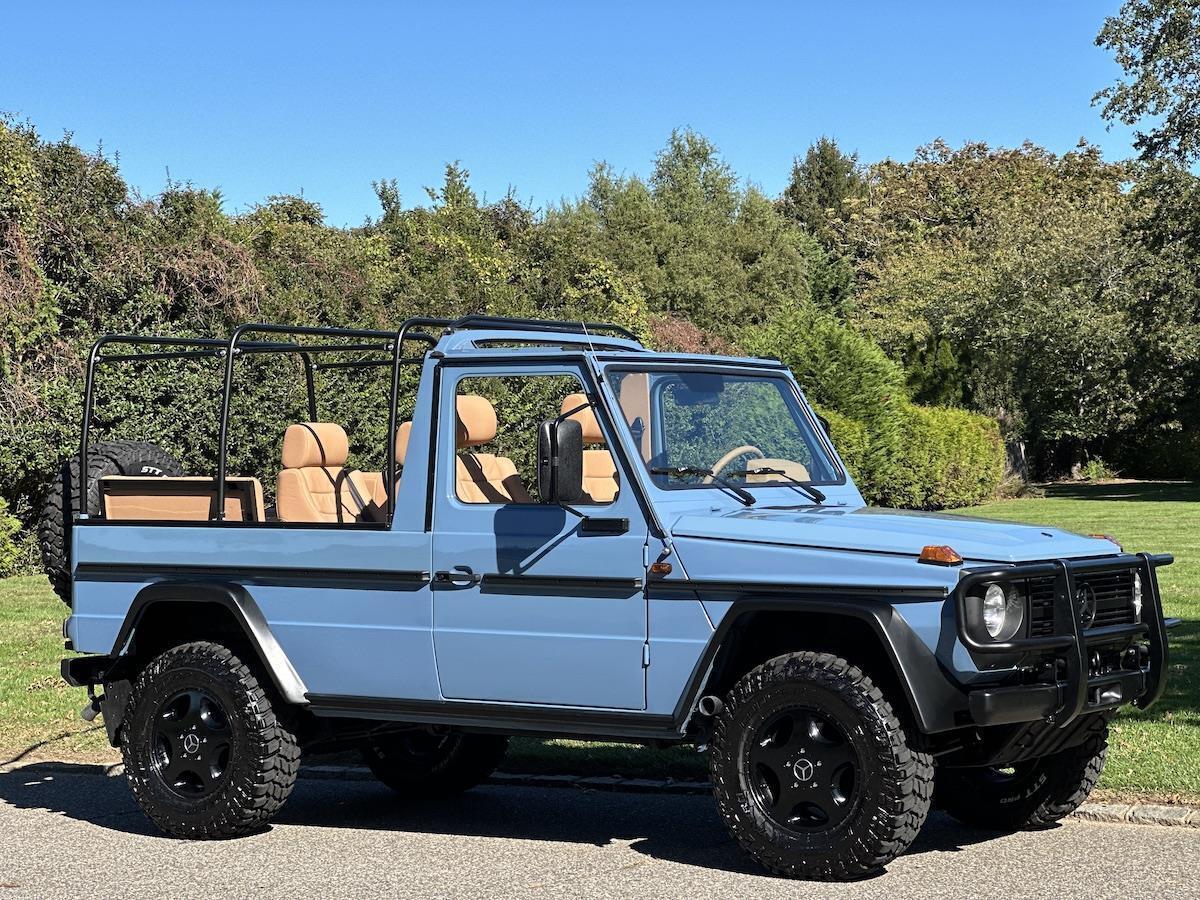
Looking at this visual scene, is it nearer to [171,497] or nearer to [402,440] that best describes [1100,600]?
[402,440]

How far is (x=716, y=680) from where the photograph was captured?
21.7 ft

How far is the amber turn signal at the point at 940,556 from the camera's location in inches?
238

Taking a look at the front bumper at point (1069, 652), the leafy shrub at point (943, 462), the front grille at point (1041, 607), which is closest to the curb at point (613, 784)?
the front bumper at point (1069, 652)

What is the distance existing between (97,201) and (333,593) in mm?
15661

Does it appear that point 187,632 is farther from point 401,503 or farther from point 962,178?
point 962,178

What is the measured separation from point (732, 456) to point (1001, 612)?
163 cm

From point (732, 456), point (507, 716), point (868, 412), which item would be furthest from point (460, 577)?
point (868, 412)

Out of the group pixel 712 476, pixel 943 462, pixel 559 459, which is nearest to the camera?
pixel 559 459

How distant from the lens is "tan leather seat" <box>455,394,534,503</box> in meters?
7.36

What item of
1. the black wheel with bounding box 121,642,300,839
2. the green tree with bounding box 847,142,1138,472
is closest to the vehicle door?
the black wheel with bounding box 121,642,300,839

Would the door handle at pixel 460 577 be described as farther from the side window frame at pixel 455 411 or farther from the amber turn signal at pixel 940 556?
the amber turn signal at pixel 940 556

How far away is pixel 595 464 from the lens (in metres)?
7.04

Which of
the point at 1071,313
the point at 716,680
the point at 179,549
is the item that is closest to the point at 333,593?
the point at 179,549

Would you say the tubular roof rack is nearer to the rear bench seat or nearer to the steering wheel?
the steering wheel
